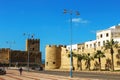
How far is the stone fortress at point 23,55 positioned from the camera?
415ft

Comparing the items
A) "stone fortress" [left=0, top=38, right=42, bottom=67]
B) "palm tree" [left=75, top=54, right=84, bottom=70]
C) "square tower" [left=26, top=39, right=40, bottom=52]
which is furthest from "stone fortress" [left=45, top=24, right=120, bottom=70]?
"square tower" [left=26, top=39, right=40, bottom=52]

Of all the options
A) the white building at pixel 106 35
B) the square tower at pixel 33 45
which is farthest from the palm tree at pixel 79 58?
the square tower at pixel 33 45

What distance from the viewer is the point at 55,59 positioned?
293 ft

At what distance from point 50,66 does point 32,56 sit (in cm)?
3975

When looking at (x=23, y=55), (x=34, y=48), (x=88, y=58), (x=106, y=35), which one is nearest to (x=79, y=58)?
(x=88, y=58)

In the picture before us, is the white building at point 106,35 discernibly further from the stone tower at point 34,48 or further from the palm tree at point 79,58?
the stone tower at point 34,48

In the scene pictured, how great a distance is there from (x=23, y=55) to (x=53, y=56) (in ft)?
139

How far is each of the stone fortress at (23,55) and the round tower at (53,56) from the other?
36.6m

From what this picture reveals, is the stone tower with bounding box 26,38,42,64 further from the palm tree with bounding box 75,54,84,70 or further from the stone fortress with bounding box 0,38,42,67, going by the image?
the palm tree with bounding box 75,54,84,70

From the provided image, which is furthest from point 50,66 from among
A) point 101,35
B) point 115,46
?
point 115,46

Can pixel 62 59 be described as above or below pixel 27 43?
below

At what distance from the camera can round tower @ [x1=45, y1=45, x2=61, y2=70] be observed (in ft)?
292

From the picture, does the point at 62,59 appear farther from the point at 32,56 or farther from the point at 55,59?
the point at 32,56

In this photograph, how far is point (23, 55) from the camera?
424ft
